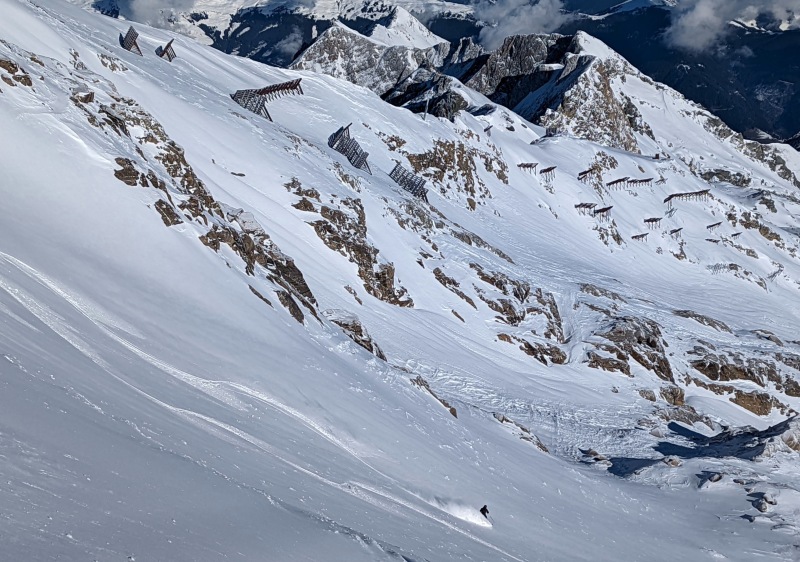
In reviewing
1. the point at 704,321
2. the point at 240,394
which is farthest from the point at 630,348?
the point at 240,394

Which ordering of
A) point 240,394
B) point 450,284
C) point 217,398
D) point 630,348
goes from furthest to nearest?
point 630,348 < point 450,284 < point 240,394 < point 217,398

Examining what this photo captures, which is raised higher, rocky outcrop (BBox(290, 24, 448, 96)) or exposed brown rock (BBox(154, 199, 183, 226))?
rocky outcrop (BBox(290, 24, 448, 96))

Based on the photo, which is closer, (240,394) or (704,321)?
(240,394)

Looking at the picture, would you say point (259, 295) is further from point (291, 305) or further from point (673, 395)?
point (673, 395)

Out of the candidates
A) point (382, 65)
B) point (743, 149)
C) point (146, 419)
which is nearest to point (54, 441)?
point (146, 419)

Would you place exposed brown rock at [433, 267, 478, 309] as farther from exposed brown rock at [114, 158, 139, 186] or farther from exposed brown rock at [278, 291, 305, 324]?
exposed brown rock at [114, 158, 139, 186]

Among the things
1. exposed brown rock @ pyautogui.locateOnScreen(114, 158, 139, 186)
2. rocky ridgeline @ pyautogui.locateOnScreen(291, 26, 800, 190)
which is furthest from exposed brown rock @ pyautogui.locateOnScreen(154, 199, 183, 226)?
rocky ridgeline @ pyautogui.locateOnScreen(291, 26, 800, 190)

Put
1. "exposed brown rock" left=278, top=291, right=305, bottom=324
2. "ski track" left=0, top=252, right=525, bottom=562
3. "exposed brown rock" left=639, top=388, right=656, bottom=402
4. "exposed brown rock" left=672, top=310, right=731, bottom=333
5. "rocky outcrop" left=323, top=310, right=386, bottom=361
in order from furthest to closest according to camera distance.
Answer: "exposed brown rock" left=672, top=310, right=731, bottom=333, "exposed brown rock" left=639, top=388, right=656, bottom=402, "rocky outcrop" left=323, top=310, right=386, bottom=361, "exposed brown rock" left=278, top=291, right=305, bottom=324, "ski track" left=0, top=252, right=525, bottom=562

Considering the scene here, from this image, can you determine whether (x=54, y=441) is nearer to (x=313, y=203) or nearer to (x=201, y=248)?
(x=201, y=248)

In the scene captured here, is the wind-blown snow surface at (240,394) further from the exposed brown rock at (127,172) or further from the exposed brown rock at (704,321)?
the exposed brown rock at (704,321)
